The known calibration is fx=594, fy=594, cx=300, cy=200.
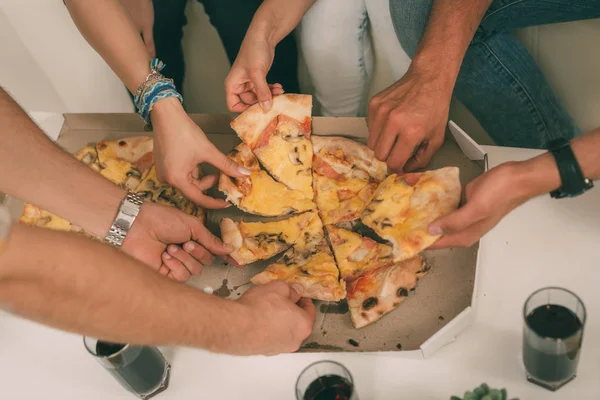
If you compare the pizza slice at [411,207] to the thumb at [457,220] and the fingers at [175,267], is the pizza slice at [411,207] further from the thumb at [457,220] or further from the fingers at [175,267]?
the fingers at [175,267]

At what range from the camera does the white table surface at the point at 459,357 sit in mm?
1104

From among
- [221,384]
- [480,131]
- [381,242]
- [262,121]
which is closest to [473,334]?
[381,242]

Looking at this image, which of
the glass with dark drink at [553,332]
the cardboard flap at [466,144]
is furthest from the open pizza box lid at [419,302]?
the glass with dark drink at [553,332]

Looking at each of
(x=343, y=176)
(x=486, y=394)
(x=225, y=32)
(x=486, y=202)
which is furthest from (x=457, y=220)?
(x=225, y=32)

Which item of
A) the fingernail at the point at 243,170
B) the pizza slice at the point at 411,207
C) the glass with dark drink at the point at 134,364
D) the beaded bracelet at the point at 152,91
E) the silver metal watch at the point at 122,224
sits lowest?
the glass with dark drink at the point at 134,364

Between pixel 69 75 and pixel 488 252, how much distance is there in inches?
71.0

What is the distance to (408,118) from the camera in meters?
1.26

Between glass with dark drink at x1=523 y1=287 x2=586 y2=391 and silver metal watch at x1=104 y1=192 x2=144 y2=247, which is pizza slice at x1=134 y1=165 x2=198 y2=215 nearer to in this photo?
silver metal watch at x1=104 y1=192 x2=144 y2=247

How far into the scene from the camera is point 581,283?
1169 mm

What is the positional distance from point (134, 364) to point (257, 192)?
0.55 meters

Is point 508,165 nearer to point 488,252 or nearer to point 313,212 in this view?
point 488,252

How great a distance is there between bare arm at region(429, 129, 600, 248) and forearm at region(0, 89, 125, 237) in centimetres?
74

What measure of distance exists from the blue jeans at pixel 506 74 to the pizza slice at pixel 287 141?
0.38 metres

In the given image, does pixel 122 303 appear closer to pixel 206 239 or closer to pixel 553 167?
pixel 206 239
